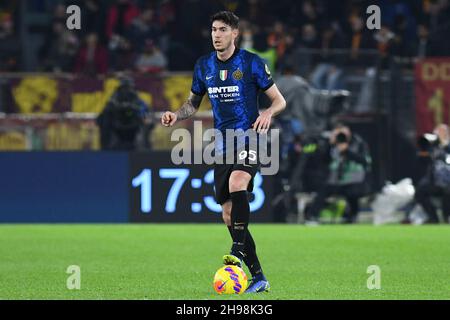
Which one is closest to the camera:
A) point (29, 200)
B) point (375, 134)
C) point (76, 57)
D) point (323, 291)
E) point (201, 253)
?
point (323, 291)

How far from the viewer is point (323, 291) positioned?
10.5m

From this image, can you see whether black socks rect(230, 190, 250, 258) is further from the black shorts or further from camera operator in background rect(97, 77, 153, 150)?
camera operator in background rect(97, 77, 153, 150)

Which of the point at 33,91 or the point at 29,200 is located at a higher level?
the point at 33,91

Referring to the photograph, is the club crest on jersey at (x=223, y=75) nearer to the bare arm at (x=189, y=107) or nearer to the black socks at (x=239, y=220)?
the bare arm at (x=189, y=107)

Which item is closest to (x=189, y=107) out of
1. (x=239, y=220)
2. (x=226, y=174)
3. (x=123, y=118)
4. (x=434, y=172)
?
(x=226, y=174)

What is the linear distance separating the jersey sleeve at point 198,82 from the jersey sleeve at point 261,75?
1.60 feet

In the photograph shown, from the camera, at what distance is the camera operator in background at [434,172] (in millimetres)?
19594

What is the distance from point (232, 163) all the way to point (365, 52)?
10.4 meters

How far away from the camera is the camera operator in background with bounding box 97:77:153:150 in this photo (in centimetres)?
1972

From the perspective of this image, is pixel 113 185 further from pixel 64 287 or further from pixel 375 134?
pixel 64 287

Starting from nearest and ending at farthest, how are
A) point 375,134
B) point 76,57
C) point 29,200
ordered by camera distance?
point 29,200 → point 375,134 → point 76,57

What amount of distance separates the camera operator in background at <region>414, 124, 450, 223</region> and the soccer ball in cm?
979

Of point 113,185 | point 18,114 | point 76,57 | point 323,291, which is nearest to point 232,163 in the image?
point 323,291

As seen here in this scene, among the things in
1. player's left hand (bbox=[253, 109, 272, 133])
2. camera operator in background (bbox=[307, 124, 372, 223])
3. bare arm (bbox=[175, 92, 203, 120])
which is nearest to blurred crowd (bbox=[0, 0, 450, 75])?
camera operator in background (bbox=[307, 124, 372, 223])
